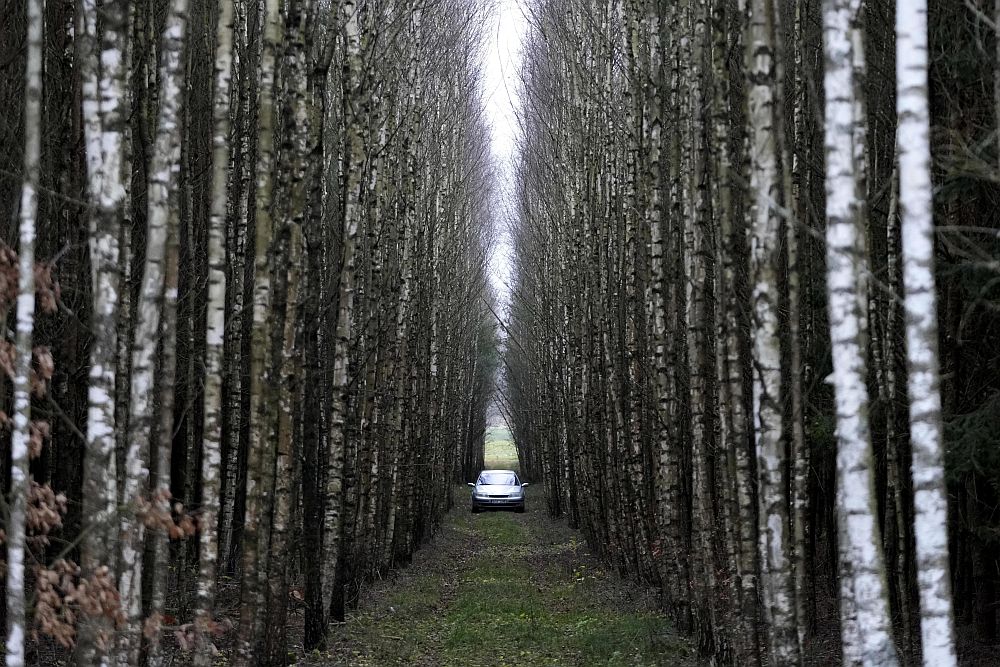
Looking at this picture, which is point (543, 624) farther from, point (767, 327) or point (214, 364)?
point (767, 327)

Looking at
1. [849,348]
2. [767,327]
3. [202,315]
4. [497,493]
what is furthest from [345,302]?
[497,493]

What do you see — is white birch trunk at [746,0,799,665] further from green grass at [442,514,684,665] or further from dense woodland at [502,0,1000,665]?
green grass at [442,514,684,665]

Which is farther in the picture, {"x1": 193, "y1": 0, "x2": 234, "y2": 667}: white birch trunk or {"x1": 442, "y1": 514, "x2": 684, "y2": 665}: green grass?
{"x1": 442, "y1": 514, "x2": 684, "y2": 665}: green grass

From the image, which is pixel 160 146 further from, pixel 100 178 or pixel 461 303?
pixel 461 303

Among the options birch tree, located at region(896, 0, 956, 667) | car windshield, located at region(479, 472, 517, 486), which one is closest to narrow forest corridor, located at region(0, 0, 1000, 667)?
birch tree, located at region(896, 0, 956, 667)

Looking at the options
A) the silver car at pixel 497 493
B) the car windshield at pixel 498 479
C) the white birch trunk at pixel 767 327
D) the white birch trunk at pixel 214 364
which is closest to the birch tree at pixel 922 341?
the white birch trunk at pixel 767 327

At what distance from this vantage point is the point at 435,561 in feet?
70.9

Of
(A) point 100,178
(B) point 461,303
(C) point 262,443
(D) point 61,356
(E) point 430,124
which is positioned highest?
(E) point 430,124

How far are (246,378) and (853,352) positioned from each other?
12661mm

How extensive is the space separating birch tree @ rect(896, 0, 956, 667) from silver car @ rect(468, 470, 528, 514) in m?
30.5

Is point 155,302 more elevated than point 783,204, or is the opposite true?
point 783,204

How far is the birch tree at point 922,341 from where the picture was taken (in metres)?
4.78

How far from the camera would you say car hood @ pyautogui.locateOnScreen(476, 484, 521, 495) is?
115ft

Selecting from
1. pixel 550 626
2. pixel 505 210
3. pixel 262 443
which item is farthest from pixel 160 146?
pixel 505 210
